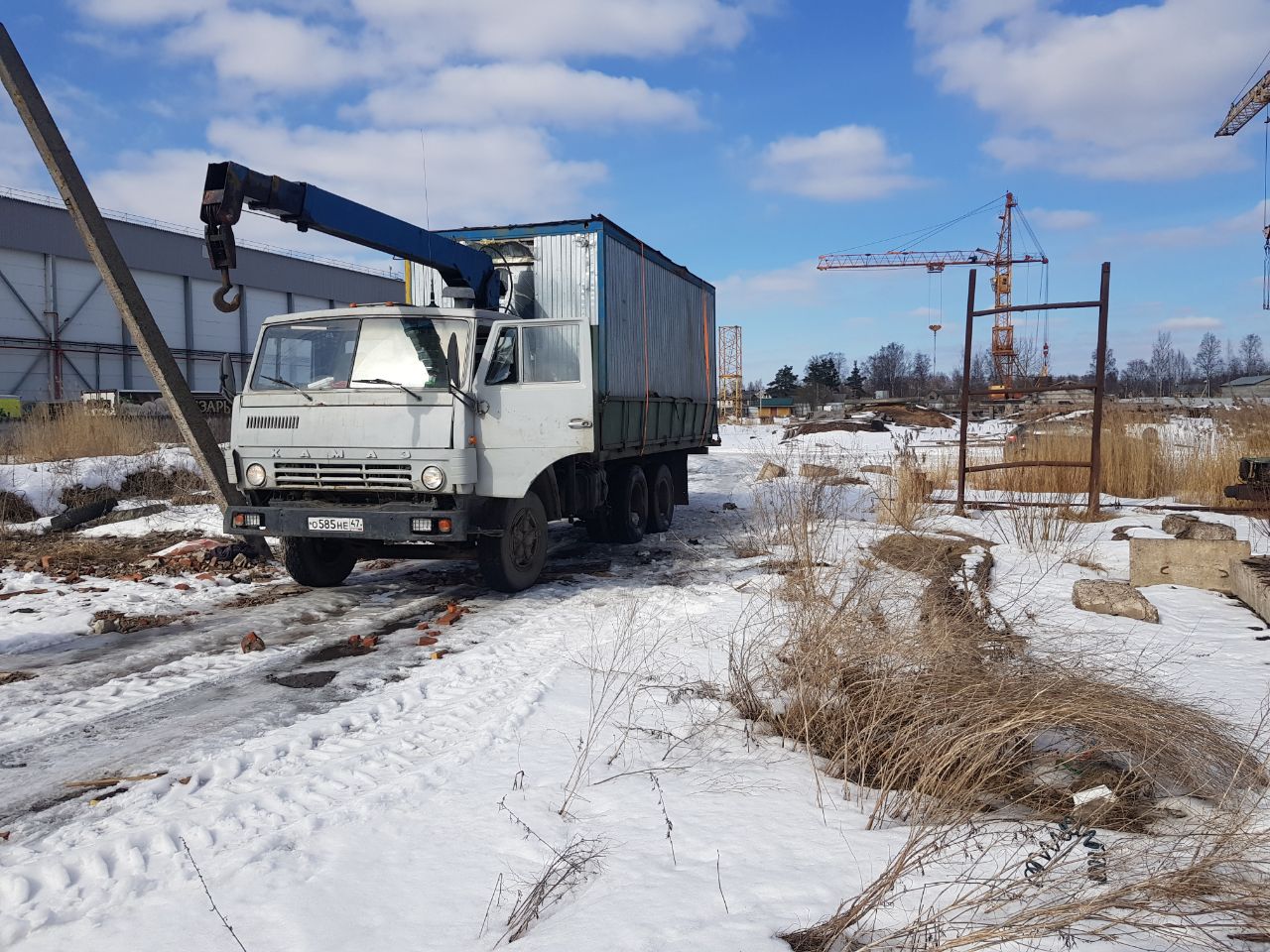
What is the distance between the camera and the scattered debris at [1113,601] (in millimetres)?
5684

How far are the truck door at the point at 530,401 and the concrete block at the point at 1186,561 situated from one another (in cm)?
455

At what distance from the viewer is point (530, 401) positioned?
23.4 ft

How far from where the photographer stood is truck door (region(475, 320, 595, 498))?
22.8ft

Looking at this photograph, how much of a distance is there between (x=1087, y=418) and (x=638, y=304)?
7.55 m

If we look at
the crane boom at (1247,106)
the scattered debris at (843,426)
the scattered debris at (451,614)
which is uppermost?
the crane boom at (1247,106)

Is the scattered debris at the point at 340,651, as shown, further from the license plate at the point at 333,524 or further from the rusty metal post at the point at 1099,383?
the rusty metal post at the point at 1099,383

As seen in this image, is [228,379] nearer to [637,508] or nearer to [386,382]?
[386,382]

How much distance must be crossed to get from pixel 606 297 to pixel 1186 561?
567 centimetres

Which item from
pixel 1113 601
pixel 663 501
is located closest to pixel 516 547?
pixel 663 501

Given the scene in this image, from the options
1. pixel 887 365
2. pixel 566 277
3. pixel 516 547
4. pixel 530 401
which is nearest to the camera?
pixel 530 401

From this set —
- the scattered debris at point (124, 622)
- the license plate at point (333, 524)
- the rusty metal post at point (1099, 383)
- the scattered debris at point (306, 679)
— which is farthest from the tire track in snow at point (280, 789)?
the rusty metal post at point (1099, 383)

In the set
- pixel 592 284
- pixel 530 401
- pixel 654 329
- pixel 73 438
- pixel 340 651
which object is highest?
pixel 592 284

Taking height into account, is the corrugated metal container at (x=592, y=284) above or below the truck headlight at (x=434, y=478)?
above

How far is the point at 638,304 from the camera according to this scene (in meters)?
9.88
